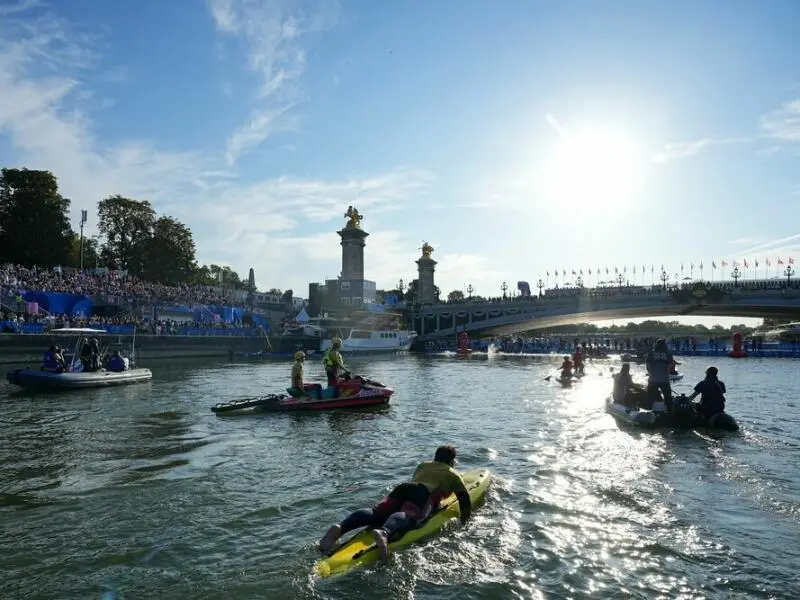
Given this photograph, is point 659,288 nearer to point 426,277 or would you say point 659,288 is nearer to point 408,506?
point 426,277

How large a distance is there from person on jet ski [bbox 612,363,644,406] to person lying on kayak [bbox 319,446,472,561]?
40.5 feet

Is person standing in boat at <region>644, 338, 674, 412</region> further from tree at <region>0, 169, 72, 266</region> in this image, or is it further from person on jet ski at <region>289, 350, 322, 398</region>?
tree at <region>0, 169, 72, 266</region>

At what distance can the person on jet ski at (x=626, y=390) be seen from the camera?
1941 centimetres

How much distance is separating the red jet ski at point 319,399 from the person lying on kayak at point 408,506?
12936 mm

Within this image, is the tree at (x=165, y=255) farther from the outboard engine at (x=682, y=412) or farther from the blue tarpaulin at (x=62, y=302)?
the outboard engine at (x=682, y=412)

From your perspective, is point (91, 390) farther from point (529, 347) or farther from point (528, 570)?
point (529, 347)

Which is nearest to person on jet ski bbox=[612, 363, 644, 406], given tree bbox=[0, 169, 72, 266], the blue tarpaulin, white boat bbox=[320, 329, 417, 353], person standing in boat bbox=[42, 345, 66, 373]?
person standing in boat bbox=[42, 345, 66, 373]

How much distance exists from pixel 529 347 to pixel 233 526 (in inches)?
2744

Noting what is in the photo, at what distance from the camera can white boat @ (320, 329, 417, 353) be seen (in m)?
74.3

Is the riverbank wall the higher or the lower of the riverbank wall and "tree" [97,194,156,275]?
the lower

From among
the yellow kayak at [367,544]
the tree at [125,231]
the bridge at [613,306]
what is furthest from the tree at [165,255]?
the yellow kayak at [367,544]

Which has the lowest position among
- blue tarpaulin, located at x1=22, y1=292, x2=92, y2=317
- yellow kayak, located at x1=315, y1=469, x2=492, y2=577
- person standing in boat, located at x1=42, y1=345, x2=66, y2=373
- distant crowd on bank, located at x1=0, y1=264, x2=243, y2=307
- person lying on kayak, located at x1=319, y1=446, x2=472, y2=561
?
yellow kayak, located at x1=315, y1=469, x2=492, y2=577

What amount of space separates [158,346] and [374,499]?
5068 centimetres

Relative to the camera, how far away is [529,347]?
75.9 m
